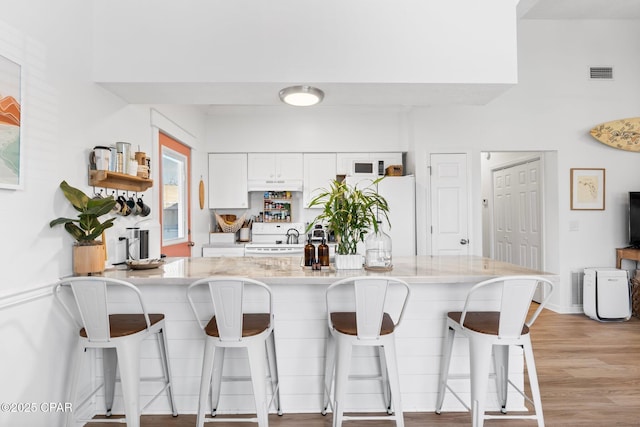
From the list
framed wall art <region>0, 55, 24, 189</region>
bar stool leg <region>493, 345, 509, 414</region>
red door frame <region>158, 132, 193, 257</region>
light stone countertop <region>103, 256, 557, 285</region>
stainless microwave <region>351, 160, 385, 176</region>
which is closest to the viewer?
framed wall art <region>0, 55, 24, 189</region>

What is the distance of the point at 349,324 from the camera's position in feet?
6.46

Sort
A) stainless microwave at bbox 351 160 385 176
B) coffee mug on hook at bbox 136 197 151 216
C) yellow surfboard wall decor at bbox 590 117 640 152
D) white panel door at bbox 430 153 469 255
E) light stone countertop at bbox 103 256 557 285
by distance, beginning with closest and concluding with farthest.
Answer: light stone countertop at bbox 103 256 557 285 → coffee mug on hook at bbox 136 197 151 216 → yellow surfboard wall decor at bbox 590 117 640 152 → white panel door at bbox 430 153 469 255 → stainless microwave at bbox 351 160 385 176

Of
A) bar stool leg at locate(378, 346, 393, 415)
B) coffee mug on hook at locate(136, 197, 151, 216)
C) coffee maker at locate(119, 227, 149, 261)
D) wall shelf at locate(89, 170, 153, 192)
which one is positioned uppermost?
wall shelf at locate(89, 170, 153, 192)

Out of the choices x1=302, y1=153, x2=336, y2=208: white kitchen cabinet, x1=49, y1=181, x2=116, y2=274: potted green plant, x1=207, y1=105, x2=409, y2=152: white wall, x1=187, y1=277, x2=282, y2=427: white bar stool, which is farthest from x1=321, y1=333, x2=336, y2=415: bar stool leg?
x1=207, y1=105, x2=409, y2=152: white wall

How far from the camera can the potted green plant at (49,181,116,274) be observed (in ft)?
6.82

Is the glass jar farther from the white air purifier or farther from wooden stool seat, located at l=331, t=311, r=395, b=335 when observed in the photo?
the white air purifier

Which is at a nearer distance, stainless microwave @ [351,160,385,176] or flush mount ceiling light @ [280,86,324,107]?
flush mount ceiling light @ [280,86,324,107]

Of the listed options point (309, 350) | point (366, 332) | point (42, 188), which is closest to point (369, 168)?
point (309, 350)

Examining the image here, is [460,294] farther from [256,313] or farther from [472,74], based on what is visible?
[472,74]

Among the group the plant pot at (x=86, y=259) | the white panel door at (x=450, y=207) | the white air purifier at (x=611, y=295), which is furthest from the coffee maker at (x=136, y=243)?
the white air purifier at (x=611, y=295)

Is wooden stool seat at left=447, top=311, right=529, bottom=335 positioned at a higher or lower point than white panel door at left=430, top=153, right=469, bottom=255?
lower

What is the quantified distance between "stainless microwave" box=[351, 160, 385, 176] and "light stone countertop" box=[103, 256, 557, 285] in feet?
7.85

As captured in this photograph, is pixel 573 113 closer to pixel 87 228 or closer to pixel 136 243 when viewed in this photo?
pixel 136 243

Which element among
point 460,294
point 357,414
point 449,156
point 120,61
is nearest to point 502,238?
point 449,156
